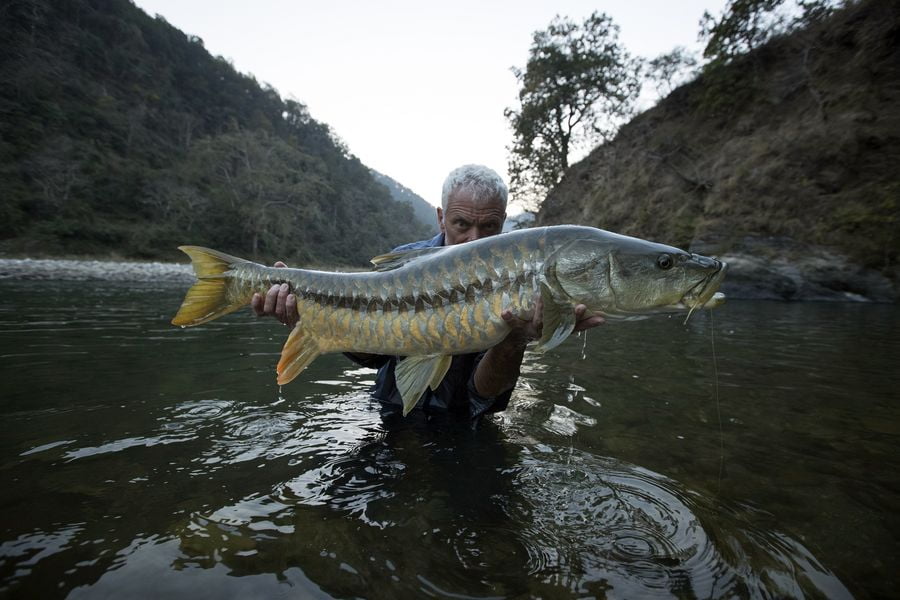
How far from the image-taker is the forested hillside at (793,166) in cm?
1560

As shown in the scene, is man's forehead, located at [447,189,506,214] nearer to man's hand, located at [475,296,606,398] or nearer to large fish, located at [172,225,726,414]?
large fish, located at [172,225,726,414]

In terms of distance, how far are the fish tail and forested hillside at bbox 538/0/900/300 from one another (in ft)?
59.2

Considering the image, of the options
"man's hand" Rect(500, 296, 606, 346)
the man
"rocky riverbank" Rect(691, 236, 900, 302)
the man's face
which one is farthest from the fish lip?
"rocky riverbank" Rect(691, 236, 900, 302)

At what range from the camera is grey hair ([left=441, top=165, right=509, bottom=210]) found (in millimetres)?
4051

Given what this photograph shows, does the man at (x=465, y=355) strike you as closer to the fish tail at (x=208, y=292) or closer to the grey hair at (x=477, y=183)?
the grey hair at (x=477, y=183)

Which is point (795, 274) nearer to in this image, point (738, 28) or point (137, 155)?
point (738, 28)

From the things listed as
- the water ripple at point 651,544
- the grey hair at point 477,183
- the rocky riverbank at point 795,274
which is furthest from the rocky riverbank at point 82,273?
the rocky riverbank at point 795,274

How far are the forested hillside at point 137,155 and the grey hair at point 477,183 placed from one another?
39.4 m

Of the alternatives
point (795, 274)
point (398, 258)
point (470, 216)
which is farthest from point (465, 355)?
point (795, 274)

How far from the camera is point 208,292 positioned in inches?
139

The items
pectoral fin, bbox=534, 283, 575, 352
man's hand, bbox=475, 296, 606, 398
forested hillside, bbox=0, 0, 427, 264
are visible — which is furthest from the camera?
forested hillside, bbox=0, 0, 427, 264

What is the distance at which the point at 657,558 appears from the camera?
2121 millimetres

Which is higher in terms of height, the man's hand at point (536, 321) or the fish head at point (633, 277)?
the fish head at point (633, 277)

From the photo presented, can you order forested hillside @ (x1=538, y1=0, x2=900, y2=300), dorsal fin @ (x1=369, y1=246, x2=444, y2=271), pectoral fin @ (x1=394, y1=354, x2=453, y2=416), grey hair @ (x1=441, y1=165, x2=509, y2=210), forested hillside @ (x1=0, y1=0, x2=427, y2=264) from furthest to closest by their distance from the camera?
forested hillside @ (x1=0, y1=0, x2=427, y2=264), forested hillside @ (x1=538, y1=0, x2=900, y2=300), grey hair @ (x1=441, y1=165, x2=509, y2=210), dorsal fin @ (x1=369, y1=246, x2=444, y2=271), pectoral fin @ (x1=394, y1=354, x2=453, y2=416)
